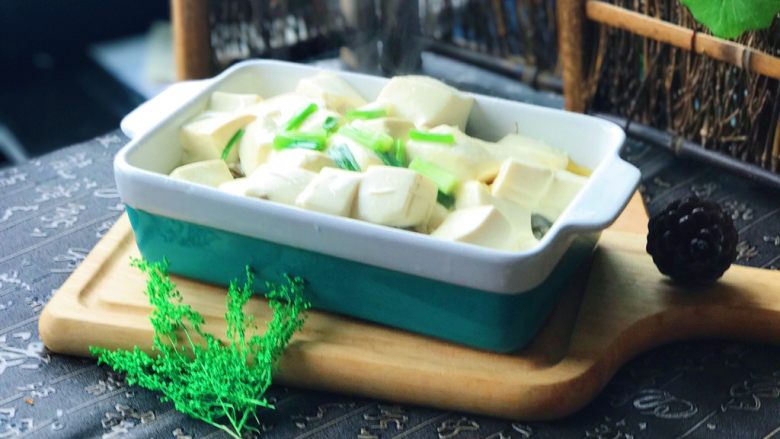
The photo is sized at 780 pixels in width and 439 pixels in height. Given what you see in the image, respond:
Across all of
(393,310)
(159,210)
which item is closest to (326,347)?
(393,310)

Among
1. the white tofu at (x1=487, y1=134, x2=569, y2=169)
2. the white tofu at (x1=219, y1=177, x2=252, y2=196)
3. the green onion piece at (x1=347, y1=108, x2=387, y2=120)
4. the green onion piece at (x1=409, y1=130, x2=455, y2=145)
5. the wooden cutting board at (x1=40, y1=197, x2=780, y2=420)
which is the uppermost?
the green onion piece at (x1=347, y1=108, x2=387, y2=120)

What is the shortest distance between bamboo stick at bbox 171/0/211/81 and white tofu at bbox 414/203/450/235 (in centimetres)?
51

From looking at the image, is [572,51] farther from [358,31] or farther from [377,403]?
→ [377,403]

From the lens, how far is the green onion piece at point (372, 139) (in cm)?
79

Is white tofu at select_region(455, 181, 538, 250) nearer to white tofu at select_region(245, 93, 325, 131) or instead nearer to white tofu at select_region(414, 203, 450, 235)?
white tofu at select_region(414, 203, 450, 235)

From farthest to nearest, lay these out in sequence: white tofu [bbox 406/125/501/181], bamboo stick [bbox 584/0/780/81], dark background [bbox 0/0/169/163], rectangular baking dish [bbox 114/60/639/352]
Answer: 1. dark background [bbox 0/0/169/163]
2. bamboo stick [bbox 584/0/780/81]
3. white tofu [bbox 406/125/501/181]
4. rectangular baking dish [bbox 114/60/639/352]

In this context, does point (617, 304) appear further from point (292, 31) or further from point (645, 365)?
point (292, 31)

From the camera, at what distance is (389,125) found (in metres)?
0.81

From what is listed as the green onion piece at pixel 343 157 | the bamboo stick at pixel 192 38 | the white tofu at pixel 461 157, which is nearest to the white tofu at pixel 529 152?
the white tofu at pixel 461 157

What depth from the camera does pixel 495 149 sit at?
31.9 inches

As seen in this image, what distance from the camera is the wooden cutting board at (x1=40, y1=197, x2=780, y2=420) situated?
71 centimetres

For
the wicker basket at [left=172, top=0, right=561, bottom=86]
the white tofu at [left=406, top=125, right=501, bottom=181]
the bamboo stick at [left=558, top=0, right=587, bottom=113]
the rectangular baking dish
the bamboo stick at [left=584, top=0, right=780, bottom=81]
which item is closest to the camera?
the rectangular baking dish

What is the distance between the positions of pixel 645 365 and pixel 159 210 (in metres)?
0.40

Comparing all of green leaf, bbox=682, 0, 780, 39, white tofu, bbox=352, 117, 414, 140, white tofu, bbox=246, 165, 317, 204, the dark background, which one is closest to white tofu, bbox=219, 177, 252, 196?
white tofu, bbox=246, 165, 317, 204
